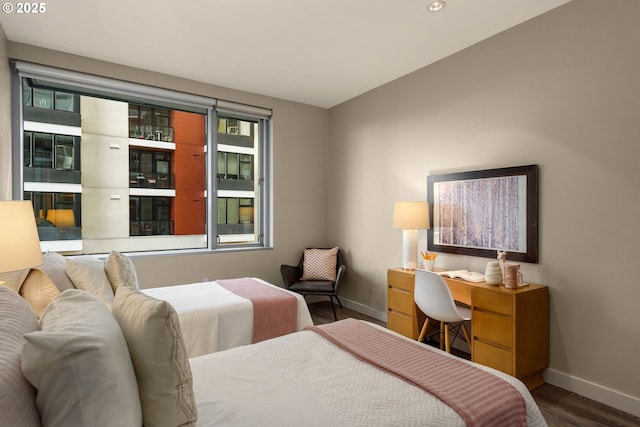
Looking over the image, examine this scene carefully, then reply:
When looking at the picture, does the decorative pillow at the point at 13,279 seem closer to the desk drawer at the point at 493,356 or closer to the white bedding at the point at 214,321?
the white bedding at the point at 214,321

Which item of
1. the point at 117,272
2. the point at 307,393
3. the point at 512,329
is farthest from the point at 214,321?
the point at 512,329

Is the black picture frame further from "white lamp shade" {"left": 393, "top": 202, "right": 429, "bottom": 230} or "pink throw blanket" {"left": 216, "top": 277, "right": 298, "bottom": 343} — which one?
"pink throw blanket" {"left": 216, "top": 277, "right": 298, "bottom": 343}

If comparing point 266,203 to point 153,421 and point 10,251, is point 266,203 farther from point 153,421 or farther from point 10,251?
point 153,421

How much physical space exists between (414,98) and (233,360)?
3.14m

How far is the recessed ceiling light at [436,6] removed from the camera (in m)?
2.54

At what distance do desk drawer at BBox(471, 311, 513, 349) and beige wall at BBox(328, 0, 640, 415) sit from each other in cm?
45

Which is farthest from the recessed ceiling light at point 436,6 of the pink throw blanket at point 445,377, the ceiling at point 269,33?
the pink throw blanket at point 445,377

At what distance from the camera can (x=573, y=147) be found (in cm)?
256

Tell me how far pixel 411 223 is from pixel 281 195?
1.92 metres

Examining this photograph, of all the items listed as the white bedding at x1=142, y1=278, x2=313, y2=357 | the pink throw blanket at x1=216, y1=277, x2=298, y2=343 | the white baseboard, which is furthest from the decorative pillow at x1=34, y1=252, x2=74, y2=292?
the white baseboard

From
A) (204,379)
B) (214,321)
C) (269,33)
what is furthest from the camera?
(269,33)

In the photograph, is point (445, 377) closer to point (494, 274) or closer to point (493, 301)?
point (493, 301)

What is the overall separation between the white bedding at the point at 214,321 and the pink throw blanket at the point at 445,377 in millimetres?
824

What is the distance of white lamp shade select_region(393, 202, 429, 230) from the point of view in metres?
3.39
